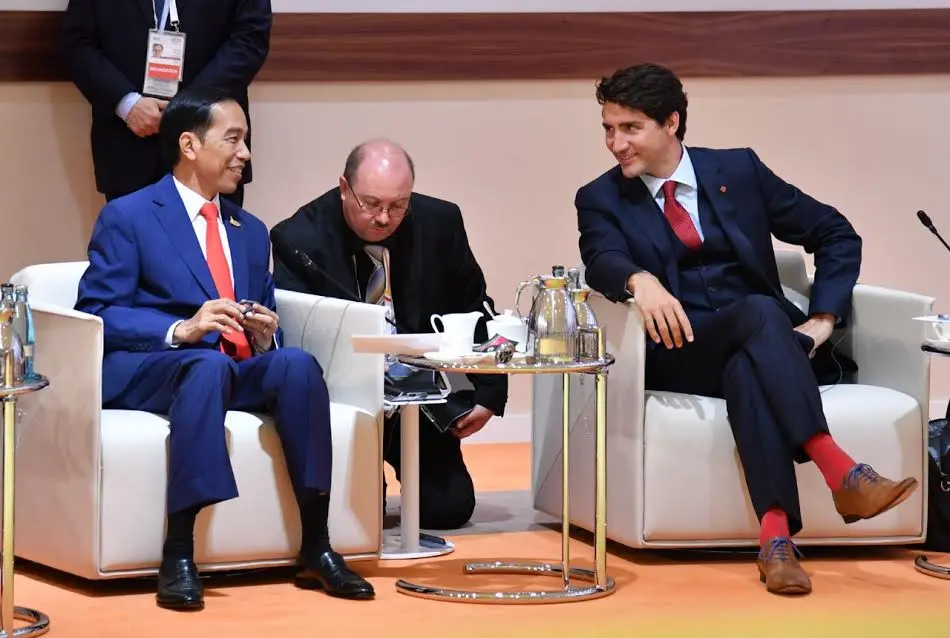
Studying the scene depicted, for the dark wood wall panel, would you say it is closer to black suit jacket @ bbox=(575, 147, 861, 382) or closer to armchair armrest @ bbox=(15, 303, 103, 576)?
black suit jacket @ bbox=(575, 147, 861, 382)

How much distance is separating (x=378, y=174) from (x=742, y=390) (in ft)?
3.52

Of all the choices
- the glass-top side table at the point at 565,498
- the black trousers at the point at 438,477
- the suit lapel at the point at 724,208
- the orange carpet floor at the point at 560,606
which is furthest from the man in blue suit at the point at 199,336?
the suit lapel at the point at 724,208

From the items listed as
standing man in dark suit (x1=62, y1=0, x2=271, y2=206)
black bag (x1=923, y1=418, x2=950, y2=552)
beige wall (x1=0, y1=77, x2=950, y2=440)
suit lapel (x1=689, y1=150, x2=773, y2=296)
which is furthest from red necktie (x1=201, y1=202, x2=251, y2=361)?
black bag (x1=923, y1=418, x2=950, y2=552)

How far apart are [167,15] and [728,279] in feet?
6.67

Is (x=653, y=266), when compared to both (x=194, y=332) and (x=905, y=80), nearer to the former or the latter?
(x=194, y=332)

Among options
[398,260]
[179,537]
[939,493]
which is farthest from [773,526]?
[179,537]

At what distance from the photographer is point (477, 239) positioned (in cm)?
576

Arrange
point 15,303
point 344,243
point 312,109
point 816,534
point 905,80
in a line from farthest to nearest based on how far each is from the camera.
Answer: point 905,80 < point 312,109 < point 344,243 < point 816,534 < point 15,303

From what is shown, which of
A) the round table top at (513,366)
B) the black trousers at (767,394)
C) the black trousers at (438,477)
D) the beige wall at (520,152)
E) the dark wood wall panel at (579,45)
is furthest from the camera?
the dark wood wall panel at (579,45)

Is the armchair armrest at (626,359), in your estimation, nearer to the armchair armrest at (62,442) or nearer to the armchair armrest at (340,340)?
the armchair armrest at (340,340)

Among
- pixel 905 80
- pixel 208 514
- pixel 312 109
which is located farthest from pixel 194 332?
pixel 905 80

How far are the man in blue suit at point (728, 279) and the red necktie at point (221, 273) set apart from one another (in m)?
0.90

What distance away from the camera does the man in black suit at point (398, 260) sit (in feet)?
13.5

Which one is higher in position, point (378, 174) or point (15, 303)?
point (378, 174)
